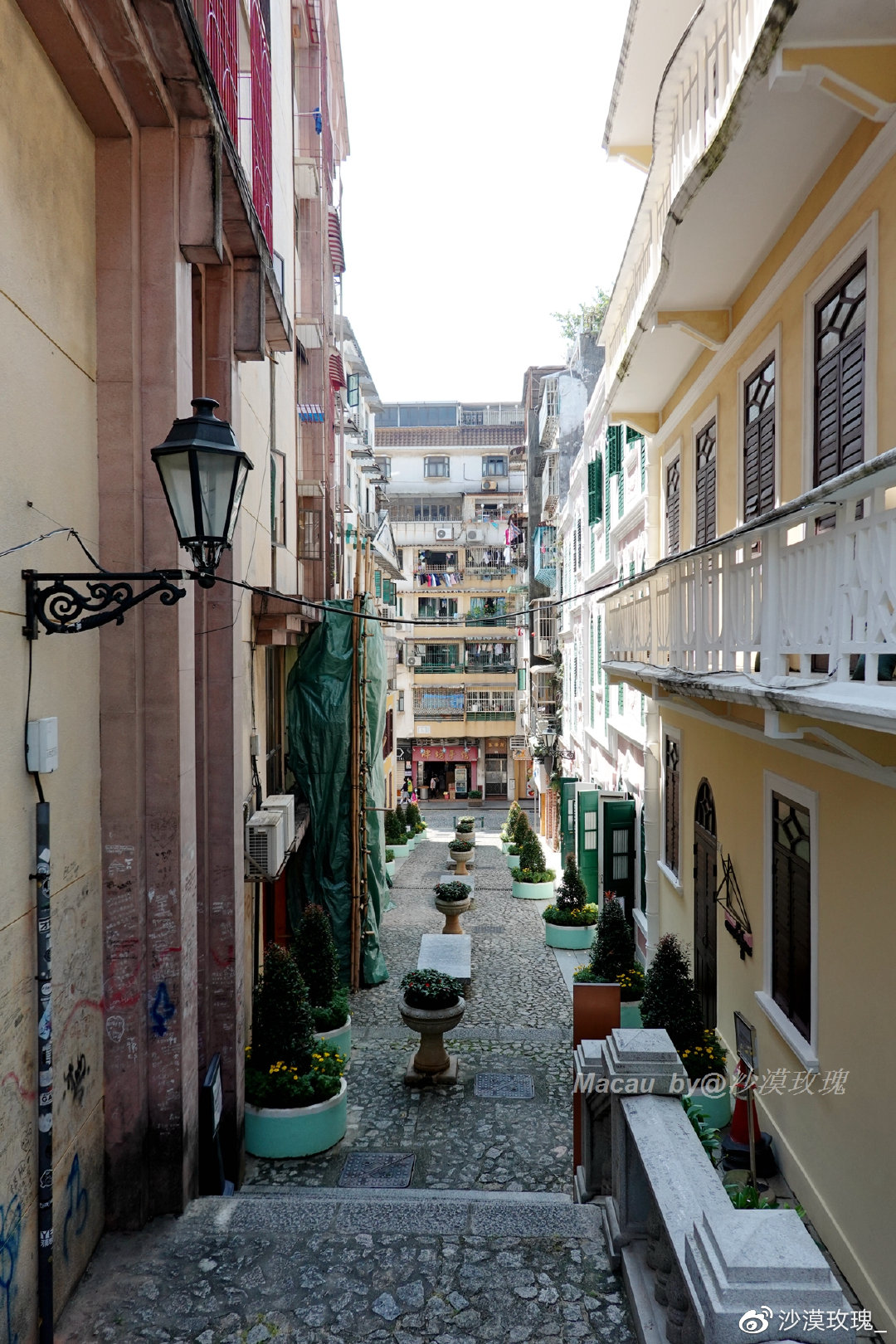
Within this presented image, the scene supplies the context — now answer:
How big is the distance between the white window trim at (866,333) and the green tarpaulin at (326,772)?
8.07 m

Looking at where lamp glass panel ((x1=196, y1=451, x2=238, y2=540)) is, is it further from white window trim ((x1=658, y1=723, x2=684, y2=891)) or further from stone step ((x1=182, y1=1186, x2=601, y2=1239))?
white window trim ((x1=658, y1=723, x2=684, y2=891))

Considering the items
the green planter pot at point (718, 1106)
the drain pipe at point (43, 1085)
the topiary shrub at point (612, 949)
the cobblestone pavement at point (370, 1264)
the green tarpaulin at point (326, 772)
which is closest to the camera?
the drain pipe at point (43, 1085)

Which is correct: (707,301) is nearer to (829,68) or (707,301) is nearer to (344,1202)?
(829,68)

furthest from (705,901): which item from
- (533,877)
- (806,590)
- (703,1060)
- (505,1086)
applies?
(533,877)

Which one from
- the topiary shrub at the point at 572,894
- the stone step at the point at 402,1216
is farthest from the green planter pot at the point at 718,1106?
the topiary shrub at the point at 572,894

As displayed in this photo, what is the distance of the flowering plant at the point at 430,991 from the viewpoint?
1014cm

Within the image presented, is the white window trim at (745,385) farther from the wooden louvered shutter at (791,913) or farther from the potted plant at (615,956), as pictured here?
the potted plant at (615,956)

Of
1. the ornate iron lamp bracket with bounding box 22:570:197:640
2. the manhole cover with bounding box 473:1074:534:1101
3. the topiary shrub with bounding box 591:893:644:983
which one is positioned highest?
the ornate iron lamp bracket with bounding box 22:570:197:640

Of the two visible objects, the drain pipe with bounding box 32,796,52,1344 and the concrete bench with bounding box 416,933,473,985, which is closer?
the drain pipe with bounding box 32,796,52,1344

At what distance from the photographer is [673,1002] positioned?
893cm

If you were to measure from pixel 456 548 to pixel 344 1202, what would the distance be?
39.1 metres

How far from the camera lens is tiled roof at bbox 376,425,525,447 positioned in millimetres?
49000

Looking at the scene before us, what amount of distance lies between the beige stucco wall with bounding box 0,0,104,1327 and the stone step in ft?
2.97

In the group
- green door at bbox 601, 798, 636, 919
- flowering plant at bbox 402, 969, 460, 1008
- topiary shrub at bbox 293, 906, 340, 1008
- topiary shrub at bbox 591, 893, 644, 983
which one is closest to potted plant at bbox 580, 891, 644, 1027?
topiary shrub at bbox 591, 893, 644, 983
